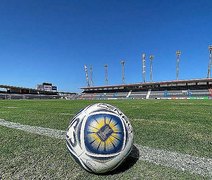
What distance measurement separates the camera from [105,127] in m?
2.65

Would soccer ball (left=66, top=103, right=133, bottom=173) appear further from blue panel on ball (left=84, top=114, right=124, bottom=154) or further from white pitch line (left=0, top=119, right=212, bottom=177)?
white pitch line (left=0, top=119, right=212, bottom=177)

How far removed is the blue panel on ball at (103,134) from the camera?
8.45 feet

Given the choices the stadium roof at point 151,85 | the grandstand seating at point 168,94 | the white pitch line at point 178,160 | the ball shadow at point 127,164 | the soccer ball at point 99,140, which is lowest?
the grandstand seating at point 168,94

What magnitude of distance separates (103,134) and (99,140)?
0.10 metres

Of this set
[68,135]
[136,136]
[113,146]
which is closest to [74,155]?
[68,135]

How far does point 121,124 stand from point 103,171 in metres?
0.70

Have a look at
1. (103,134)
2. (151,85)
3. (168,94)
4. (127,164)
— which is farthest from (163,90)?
(103,134)

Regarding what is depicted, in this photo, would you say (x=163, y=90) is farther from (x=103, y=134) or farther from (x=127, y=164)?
(x=103, y=134)

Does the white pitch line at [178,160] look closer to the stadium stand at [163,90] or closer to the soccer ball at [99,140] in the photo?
the soccer ball at [99,140]

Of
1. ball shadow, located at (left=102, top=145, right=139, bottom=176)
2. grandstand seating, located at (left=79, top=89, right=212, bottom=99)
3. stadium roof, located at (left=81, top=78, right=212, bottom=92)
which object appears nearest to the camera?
ball shadow, located at (left=102, top=145, right=139, bottom=176)

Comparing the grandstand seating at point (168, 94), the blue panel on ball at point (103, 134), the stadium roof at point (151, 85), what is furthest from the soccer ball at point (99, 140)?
the stadium roof at point (151, 85)

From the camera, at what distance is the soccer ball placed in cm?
258

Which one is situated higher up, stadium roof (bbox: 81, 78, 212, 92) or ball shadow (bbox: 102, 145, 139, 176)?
ball shadow (bbox: 102, 145, 139, 176)

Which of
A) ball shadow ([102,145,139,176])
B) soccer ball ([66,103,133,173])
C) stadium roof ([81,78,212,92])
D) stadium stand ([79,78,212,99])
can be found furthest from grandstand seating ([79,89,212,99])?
soccer ball ([66,103,133,173])
